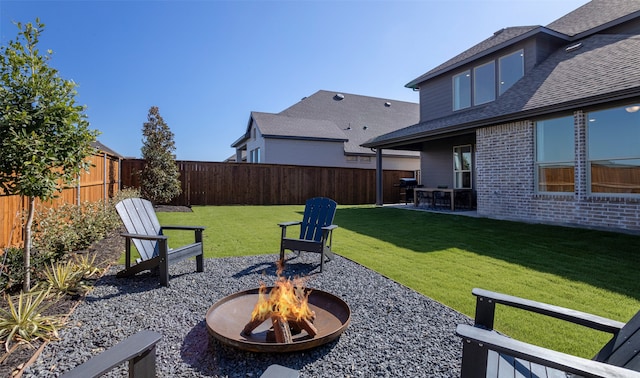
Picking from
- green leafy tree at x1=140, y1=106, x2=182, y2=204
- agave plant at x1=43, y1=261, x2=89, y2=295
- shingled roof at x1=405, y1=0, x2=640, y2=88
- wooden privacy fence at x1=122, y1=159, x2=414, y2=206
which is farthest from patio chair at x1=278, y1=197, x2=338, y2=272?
wooden privacy fence at x1=122, y1=159, x2=414, y2=206

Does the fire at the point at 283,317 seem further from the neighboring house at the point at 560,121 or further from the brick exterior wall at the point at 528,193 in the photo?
the brick exterior wall at the point at 528,193

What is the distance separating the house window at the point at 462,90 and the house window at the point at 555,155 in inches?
166

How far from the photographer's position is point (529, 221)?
26.0 feet

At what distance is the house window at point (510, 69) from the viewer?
1016cm

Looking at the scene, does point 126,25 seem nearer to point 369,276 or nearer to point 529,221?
point 369,276

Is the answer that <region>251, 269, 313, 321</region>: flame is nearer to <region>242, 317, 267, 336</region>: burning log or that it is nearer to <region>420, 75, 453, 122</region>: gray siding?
<region>242, 317, 267, 336</region>: burning log

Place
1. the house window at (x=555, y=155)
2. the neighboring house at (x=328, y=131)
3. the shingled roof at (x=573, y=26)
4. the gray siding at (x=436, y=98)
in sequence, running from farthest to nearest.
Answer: the neighboring house at (x=328, y=131), the gray siding at (x=436, y=98), the shingled roof at (x=573, y=26), the house window at (x=555, y=155)

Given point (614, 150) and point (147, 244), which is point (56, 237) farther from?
point (614, 150)

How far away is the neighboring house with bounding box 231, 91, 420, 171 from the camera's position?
17984 millimetres

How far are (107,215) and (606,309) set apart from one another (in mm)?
8377

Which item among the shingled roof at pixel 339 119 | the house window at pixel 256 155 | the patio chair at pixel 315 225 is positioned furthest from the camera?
the house window at pixel 256 155

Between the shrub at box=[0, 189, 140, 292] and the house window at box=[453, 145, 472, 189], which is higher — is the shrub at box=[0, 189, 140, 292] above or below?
below

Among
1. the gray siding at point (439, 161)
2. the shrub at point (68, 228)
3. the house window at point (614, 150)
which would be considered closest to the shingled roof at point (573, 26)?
the gray siding at point (439, 161)

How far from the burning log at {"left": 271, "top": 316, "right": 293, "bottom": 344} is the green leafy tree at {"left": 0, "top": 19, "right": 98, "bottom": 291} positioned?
2.59 metres
